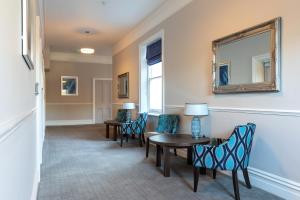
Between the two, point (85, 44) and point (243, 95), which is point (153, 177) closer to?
point (243, 95)

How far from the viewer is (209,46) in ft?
12.8

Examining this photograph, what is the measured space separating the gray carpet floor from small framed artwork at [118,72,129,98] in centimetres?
301

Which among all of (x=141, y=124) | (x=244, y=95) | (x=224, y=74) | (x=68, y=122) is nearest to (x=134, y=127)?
(x=141, y=124)

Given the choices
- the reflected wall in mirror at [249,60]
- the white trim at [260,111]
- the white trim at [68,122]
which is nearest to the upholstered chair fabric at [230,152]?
the white trim at [260,111]

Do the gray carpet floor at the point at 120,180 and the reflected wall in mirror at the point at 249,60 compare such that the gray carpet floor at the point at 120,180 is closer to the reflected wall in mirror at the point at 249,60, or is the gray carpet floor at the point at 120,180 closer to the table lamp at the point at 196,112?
the table lamp at the point at 196,112

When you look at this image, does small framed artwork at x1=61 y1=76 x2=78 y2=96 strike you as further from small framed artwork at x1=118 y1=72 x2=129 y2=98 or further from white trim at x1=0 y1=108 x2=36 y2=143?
white trim at x1=0 y1=108 x2=36 y2=143

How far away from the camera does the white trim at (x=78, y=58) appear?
10432 millimetres

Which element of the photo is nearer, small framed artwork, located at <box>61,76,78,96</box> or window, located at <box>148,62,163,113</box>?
window, located at <box>148,62,163,113</box>

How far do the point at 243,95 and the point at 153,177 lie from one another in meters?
1.63

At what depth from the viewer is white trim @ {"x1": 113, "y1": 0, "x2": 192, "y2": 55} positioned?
481 cm

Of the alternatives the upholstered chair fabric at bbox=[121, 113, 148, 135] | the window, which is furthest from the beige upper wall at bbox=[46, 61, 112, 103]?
the upholstered chair fabric at bbox=[121, 113, 148, 135]

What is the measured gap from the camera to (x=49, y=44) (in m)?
8.73

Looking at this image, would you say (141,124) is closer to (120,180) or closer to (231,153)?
(120,180)

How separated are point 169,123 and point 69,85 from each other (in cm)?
715
